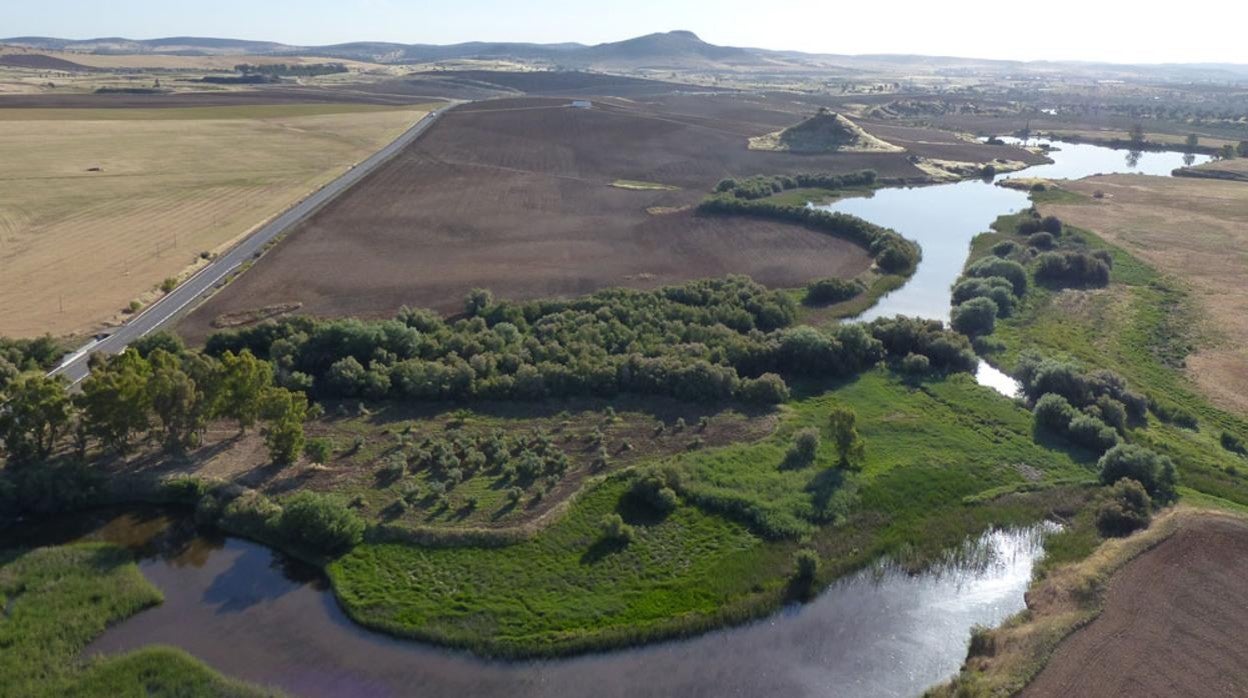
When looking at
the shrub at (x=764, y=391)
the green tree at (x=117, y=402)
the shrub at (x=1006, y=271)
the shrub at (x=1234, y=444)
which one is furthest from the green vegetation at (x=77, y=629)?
the shrub at (x=1006, y=271)

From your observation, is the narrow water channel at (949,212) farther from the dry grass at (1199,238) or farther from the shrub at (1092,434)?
the dry grass at (1199,238)

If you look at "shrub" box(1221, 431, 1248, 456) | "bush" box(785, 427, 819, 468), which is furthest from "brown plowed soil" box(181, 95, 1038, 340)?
"shrub" box(1221, 431, 1248, 456)

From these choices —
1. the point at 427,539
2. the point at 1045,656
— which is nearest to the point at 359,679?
the point at 427,539

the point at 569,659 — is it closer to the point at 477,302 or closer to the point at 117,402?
the point at 117,402

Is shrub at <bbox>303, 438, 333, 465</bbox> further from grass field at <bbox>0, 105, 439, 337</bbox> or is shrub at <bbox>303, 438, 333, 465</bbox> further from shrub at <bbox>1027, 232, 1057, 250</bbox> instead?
shrub at <bbox>1027, 232, 1057, 250</bbox>

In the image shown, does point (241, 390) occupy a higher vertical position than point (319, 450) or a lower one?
higher

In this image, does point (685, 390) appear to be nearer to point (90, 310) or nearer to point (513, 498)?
point (513, 498)

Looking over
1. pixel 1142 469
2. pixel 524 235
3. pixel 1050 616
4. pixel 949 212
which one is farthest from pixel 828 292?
pixel 949 212
